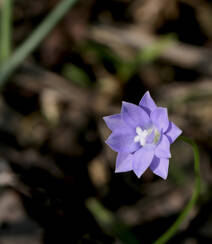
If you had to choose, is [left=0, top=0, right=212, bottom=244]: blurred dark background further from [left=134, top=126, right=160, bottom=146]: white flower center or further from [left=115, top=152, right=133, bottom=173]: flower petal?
[left=134, top=126, right=160, bottom=146]: white flower center

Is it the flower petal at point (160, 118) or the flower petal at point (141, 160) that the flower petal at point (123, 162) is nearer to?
the flower petal at point (141, 160)

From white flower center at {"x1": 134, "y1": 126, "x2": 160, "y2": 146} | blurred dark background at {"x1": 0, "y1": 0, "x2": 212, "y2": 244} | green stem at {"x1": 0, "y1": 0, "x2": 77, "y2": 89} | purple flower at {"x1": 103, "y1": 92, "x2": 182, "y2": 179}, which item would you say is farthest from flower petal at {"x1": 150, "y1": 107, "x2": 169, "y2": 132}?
green stem at {"x1": 0, "y1": 0, "x2": 77, "y2": 89}

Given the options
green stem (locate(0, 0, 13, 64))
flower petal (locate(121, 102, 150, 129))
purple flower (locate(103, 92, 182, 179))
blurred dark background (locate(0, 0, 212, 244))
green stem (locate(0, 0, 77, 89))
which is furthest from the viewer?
green stem (locate(0, 0, 13, 64))

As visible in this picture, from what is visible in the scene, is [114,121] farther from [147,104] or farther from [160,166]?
[160,166]

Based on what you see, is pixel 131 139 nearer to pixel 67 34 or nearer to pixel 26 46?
pixel 26 46

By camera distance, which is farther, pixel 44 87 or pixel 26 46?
pixel 44 87

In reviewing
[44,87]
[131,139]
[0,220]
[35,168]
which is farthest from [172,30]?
[0,220]
